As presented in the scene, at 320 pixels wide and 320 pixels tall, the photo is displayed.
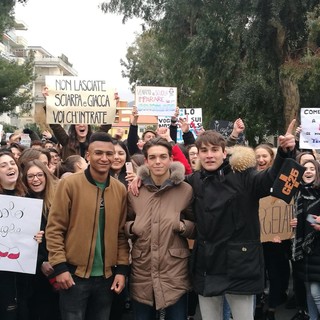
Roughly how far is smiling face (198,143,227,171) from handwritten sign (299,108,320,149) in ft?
13.6

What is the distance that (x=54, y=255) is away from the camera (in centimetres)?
364

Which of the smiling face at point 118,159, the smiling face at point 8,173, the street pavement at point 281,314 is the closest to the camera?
the smiling face at point 8,173

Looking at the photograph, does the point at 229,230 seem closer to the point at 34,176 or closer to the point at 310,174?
the point at 310,174

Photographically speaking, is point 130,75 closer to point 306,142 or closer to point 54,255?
point 306,142

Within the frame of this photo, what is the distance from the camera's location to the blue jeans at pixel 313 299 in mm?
4730

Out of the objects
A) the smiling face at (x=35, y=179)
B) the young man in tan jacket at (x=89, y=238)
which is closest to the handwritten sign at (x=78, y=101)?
the smiling face at (x=35, y=179)

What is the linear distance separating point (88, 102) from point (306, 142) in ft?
10.7

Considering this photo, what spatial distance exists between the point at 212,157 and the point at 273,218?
75.2 inches

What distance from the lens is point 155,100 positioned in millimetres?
10133

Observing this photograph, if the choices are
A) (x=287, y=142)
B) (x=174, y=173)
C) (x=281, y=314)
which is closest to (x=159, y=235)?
(x=174, y=173)

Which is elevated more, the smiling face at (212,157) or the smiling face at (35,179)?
the smiling face at (212,157)

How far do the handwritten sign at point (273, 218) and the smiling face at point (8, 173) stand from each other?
2.54m

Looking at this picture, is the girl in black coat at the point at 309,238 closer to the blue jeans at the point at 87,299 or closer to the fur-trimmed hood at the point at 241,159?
the fur-trimmed hood at the point at 241,159

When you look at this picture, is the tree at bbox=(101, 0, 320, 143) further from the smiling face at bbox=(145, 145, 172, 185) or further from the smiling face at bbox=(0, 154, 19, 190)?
the smiling face at bbox=(0, 154, 19, 190)
